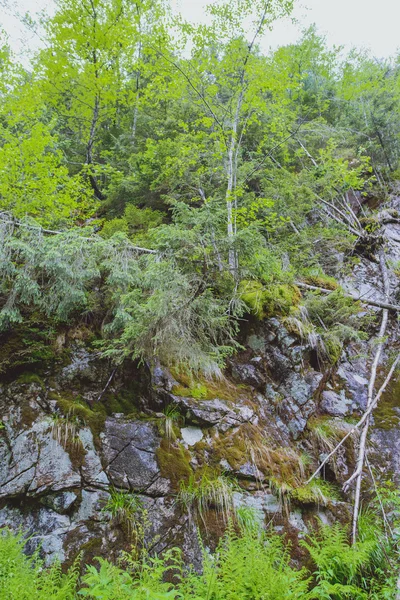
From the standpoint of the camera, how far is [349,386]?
6.64 m

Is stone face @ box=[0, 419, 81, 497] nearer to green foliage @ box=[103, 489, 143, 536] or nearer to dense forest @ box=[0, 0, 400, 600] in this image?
dense forest @ box=[0, 0, 400, 600]

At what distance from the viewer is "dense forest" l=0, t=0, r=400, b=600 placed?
364cm

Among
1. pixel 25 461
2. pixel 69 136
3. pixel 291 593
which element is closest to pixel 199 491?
pixel 291 593

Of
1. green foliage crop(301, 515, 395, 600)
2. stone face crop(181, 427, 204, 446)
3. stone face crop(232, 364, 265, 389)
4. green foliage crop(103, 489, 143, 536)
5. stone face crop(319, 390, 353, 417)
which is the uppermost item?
stone face crop(232, 364, 265, 389)

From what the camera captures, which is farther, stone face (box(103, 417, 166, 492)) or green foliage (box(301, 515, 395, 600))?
stone face (box(103, 417, 166, 492))

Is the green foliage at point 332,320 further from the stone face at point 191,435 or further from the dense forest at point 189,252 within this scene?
the stone face at point 191,435

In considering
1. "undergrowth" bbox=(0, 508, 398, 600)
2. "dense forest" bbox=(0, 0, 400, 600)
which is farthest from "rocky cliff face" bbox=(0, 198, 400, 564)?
"undergrowth" bbox=(0, 508, 398, 600)

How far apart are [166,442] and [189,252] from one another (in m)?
2.69

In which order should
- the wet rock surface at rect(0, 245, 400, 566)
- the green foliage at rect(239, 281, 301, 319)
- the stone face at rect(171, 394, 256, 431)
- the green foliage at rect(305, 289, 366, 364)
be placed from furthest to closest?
1. the green foliage at rect(305, 289, 366, 364)
2. the green foliage at rect(239, 281, 301, 319)
3. the stone face at rect(171, 394, 256, 431)
4. the wet rock surface at rect(0, 245, 400, 566)

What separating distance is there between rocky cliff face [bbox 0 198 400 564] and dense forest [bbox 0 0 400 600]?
0.15 metres

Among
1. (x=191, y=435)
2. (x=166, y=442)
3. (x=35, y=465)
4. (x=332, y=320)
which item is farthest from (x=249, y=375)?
(x=35, y=465)

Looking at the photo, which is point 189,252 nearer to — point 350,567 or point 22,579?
point 22,579

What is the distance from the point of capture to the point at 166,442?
15.2 ft

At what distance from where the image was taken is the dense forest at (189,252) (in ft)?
11.9
